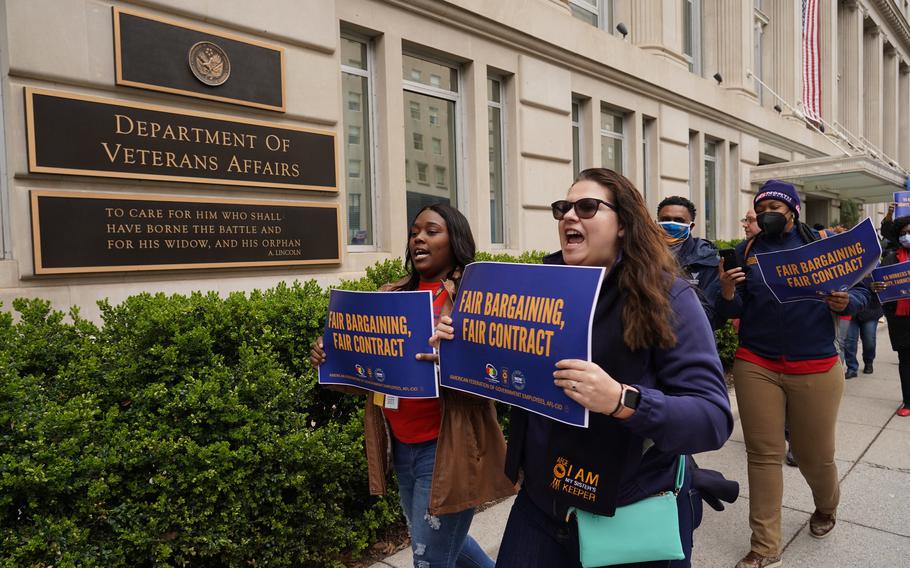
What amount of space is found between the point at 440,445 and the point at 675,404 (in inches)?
42.0

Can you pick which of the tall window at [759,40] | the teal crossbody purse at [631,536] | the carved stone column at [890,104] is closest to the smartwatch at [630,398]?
the teal crossbody purse at [631,536]

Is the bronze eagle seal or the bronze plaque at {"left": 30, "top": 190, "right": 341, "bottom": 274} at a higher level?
the bronze eagle seal

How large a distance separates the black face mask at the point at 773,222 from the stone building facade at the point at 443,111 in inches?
161

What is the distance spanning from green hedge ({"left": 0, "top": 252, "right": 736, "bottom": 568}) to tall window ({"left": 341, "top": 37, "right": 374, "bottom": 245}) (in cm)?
361

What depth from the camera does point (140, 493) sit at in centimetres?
→ 274

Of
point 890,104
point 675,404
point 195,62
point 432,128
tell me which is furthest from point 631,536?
point 890,104

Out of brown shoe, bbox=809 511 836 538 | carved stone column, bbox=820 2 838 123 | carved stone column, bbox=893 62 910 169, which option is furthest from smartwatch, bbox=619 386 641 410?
carved stone column, bbox=893 62 910 169

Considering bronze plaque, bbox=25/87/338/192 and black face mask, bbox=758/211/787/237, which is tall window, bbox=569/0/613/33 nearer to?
bronze plaque, bbox=25/87/338/192

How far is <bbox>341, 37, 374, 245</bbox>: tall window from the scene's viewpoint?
23.1 feet

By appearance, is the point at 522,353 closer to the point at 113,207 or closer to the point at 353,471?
the point at 353,471

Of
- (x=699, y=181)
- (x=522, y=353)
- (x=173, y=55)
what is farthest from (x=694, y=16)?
(x=522, y=353)

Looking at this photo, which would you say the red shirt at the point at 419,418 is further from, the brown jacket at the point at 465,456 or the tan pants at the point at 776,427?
the tan pants at the point at 776,427

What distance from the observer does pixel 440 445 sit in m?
2.39

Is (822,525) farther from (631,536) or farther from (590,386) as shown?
(590,386)
